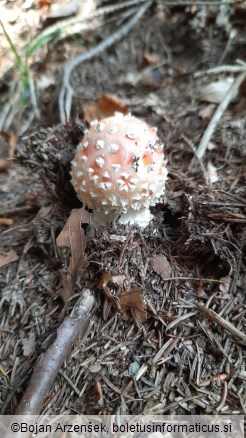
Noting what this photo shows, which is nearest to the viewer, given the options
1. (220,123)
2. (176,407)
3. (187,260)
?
(176,407)

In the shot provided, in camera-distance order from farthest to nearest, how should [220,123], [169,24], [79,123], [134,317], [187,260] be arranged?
[169,24], [220,123], [79,123], [187,260], [134,317]

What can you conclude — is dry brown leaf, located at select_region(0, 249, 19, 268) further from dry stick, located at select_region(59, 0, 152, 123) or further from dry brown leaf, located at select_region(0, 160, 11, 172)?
dry stick, located at select_region(59, 0, 152, 123)

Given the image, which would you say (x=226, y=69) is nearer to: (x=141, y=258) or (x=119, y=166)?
(x=119, y=166)

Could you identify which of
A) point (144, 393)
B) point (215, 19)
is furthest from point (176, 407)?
point (215, 19)

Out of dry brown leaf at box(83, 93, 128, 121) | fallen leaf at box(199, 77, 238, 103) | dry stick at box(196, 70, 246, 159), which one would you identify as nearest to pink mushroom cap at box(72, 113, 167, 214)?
dry stick at box(196, 70, 246, 159)

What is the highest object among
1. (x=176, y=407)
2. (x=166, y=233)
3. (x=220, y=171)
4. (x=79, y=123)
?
(x=79, y=123)

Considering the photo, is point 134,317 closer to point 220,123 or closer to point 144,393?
point 144,393
